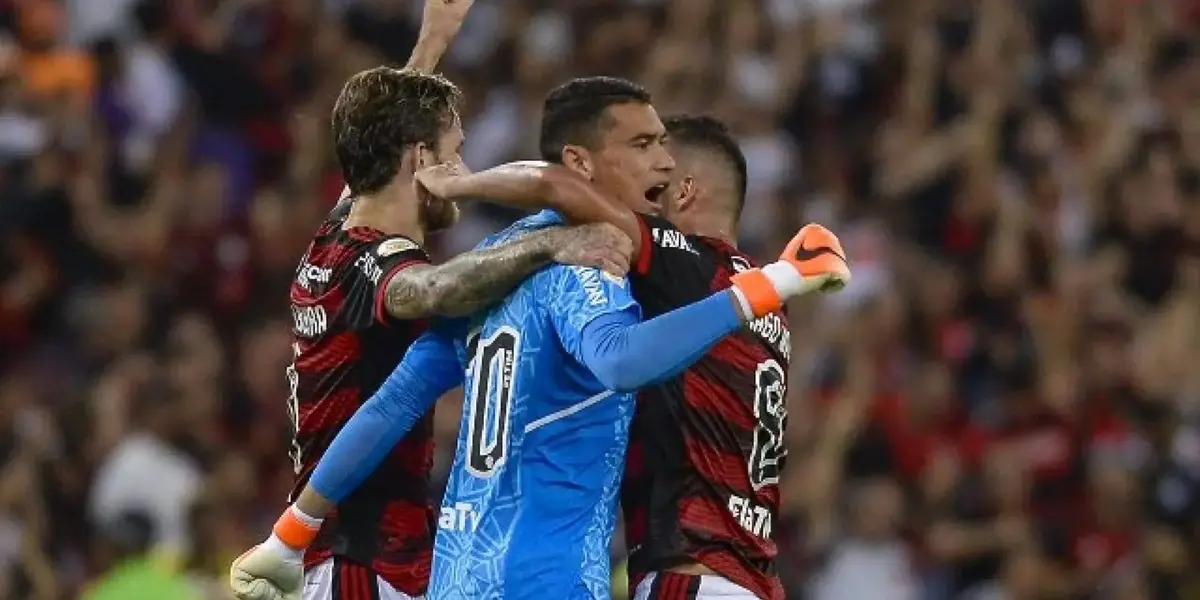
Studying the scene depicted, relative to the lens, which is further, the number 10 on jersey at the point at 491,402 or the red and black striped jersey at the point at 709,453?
the red and black striped jersey at the point at 709,453

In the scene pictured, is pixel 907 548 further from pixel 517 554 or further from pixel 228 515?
pixel 517 554

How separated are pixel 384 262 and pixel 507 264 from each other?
0.63 meters

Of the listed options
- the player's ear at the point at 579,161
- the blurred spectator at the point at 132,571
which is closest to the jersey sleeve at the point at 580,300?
the player's ear at the point at 579,161

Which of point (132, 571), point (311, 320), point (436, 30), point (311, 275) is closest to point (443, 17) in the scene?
point (436, 30)

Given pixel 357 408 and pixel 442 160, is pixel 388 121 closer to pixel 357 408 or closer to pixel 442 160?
pixel 442 160

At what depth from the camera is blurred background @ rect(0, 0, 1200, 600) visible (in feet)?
42.7

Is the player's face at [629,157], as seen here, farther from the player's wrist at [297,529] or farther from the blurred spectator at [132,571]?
the blurred spectator at [132,571]

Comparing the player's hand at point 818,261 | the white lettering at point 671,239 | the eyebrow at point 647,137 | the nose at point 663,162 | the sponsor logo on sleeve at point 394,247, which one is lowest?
the player's hand at point 818,261

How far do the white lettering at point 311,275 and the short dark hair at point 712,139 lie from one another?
1205mm

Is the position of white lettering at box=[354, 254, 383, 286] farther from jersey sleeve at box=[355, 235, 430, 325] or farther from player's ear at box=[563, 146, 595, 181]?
player's ear at box=[563, 146, 595, 181]

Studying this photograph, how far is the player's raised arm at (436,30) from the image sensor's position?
831cm

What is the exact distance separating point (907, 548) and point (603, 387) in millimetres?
6936

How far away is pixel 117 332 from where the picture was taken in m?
13.6

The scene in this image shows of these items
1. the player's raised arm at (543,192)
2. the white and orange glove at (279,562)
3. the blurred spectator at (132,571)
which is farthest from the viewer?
the blurred spectator at (132,571)
